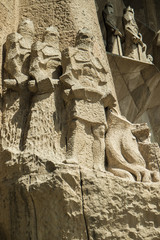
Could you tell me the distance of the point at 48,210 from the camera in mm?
2553

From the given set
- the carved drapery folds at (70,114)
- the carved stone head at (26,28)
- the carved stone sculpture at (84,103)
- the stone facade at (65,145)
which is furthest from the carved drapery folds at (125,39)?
the carved stone sculpture at (84,103)

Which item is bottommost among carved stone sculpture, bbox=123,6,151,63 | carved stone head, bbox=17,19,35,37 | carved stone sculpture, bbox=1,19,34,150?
carved stone sculpture, bbox=1,19,34,150

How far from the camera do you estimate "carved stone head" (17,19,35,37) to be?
3.61m

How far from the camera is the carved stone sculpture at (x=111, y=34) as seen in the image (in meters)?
5.51

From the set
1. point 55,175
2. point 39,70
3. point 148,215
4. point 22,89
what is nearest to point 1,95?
point 22,89

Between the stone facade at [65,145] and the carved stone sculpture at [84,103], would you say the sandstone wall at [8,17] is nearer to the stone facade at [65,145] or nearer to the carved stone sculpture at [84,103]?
the stone facade at [65,145]

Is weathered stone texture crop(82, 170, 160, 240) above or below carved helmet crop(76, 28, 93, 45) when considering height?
below

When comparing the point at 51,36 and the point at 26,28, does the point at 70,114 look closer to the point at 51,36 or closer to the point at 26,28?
the point at 51,36

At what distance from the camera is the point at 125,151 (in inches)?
120

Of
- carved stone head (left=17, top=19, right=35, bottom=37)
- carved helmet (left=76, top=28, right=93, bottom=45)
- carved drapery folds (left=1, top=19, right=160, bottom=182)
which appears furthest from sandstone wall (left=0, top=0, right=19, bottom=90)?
carved helmet (left=76, top=28, right=93, bottom=45)

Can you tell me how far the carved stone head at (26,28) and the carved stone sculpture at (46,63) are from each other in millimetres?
201

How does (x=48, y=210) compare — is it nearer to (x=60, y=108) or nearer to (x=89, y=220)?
(x=89, y=220)

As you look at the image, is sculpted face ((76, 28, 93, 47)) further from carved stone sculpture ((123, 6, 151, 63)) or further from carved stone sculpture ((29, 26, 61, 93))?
carved stone sculpture ((123, 6, 151, 63))

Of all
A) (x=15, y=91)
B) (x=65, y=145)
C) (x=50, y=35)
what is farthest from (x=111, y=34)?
(x=65, y=145)
